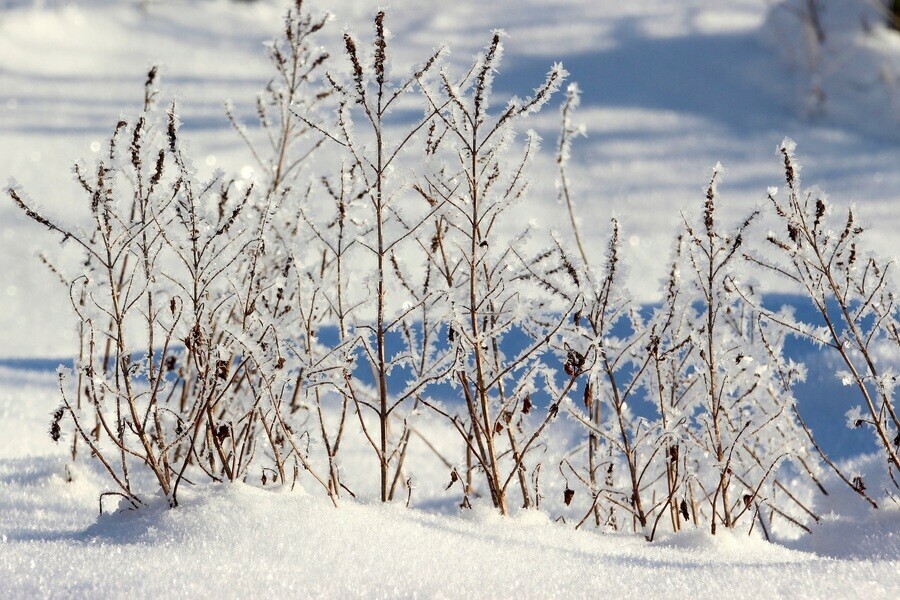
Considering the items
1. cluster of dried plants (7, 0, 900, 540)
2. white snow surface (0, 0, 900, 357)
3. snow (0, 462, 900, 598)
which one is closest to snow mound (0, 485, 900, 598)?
snow (0, 462, 900, 598)

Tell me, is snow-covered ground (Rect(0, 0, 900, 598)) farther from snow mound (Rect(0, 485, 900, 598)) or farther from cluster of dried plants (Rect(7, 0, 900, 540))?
cluster of dried plants (Rect(7, 0, 900, 540))

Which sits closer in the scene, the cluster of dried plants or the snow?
the snow

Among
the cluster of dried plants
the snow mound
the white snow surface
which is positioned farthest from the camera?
the white snow surface

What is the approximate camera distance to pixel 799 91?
645cm

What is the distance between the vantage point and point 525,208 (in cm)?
497

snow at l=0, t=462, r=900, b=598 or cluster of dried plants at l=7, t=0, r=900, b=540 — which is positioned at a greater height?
cluster of dried plants at l=7, t=0, r=900, b=540

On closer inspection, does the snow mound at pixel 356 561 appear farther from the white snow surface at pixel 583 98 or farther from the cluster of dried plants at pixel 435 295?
the white snow surface at pixel 583 98

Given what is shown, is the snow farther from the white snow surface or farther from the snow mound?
the white snow surface

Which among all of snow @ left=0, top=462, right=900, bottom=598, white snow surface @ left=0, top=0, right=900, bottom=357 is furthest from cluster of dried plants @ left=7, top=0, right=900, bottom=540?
white snow surface @ left=0, top=0, right=900, bottom=357

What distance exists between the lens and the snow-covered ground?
4.57 ft

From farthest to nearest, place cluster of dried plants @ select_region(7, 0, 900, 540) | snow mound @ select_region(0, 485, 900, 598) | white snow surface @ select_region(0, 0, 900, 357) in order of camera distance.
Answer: white snow surface @ select_region(0, 0, 900, 357) → cluster of dried plants @ select_region(7, 0, 900, 540) → snow mound @ select_region(0, 485, 900, 598)

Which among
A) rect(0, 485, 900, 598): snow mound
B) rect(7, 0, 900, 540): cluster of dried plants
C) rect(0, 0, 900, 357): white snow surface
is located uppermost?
rect(0, 0, 900, 357): white snow surface

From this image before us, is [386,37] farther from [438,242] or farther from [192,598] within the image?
[192,598]

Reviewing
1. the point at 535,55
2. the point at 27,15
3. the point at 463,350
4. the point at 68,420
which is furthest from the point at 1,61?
the point at 463,350
